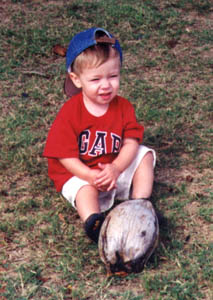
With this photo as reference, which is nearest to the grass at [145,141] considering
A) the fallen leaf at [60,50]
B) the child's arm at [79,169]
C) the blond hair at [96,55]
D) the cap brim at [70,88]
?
the fallen leaf at [60,50]

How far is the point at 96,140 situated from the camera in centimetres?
373

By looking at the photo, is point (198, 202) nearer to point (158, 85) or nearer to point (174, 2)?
point (158, 85)

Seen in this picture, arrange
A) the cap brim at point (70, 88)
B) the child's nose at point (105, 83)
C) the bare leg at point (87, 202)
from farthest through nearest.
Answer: the cap brim at point (70, 88) < the child's nose at point (105, 83) < the bare leg at point (87, 202)

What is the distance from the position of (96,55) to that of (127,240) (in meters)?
1.20

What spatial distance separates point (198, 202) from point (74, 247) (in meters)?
0.99

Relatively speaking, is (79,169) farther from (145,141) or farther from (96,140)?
(145,141)

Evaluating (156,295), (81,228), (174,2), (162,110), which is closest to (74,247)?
(81,228)

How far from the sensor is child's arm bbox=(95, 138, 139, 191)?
3475mm

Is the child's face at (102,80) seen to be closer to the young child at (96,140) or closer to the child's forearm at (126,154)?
the young child at (96,140)

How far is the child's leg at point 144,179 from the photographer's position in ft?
12.1

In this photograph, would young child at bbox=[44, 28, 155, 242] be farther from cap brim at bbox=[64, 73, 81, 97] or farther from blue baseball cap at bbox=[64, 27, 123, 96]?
cap brim at bbox=[64, 73, 81, 97]

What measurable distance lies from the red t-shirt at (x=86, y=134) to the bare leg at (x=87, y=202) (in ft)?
0.73

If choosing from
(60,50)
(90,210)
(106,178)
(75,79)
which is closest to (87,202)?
(90,210)

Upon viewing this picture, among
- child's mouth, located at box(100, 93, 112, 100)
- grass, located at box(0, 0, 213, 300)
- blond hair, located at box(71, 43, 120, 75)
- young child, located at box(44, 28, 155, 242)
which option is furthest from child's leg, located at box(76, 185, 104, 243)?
blond hair, located at box(71, 43, 120, 75)
